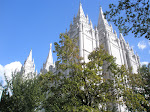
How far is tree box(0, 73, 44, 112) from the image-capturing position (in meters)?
8.14

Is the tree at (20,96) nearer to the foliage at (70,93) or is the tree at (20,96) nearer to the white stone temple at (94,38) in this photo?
the foliage at (70,93)

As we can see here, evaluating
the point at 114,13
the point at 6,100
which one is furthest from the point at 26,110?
the point at 114,13

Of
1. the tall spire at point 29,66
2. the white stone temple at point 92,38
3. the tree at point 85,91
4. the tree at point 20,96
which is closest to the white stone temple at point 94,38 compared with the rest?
the white stone temple at point 92,38

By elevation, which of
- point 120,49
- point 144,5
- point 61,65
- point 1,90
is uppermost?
point 120,49

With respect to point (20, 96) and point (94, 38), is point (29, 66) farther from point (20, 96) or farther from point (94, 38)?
point (20, 96)

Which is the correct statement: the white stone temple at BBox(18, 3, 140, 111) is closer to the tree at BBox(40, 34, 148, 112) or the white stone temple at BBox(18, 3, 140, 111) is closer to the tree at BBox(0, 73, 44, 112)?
the tree at BBox(40, 34, 148, 112)

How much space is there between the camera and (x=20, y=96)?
812 cm

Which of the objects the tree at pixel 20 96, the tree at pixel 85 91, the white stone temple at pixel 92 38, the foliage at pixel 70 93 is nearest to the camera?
the tree at pixel 20 96

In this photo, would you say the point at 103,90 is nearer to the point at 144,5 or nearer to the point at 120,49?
the point at 144,5

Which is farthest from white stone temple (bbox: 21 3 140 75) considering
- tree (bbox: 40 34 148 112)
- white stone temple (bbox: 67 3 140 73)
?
tree (bbox: 40 34 148 112)

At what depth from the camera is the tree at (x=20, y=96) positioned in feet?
26.7

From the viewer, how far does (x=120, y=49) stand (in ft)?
99.3

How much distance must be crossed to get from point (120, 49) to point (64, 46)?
21.9 meters

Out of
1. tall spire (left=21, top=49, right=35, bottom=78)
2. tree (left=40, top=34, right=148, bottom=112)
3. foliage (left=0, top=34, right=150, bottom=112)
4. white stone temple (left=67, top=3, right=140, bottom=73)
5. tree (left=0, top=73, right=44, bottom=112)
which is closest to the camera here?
tree (left=0, top=73, right=44, bottom=112)
